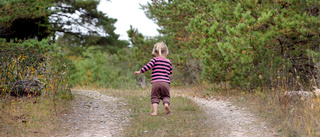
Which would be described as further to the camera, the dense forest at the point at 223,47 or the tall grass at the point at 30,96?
the dense forest at the point at 223,47

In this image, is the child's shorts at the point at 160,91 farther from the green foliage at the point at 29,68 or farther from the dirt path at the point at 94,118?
the green foliage at the point at 29,68

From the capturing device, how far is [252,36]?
8.34m

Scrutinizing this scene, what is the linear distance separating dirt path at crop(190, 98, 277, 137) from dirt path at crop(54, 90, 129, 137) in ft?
6.88

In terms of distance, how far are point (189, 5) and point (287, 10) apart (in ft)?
20.0

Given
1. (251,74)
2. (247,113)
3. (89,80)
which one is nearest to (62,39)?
(89,80)

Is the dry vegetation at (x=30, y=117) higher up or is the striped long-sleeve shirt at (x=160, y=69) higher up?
the striped long-sleeve shirt at (x=160, y=69)

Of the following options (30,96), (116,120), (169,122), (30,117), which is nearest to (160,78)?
(169,122)

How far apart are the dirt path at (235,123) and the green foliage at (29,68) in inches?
164

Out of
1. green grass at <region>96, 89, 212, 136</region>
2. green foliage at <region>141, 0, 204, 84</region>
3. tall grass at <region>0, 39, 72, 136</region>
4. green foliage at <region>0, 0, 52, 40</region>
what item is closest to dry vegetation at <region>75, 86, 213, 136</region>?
green grass at <region>96, 89, 212, 136</region>

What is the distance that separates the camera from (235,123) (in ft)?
20.6

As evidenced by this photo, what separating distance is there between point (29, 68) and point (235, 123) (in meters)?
5.66

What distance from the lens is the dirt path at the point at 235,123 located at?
17.7ft

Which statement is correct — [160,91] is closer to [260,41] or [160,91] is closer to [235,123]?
[235,123]

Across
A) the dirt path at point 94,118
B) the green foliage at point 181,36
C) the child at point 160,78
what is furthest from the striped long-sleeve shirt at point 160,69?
the green foliage at point 181,36
